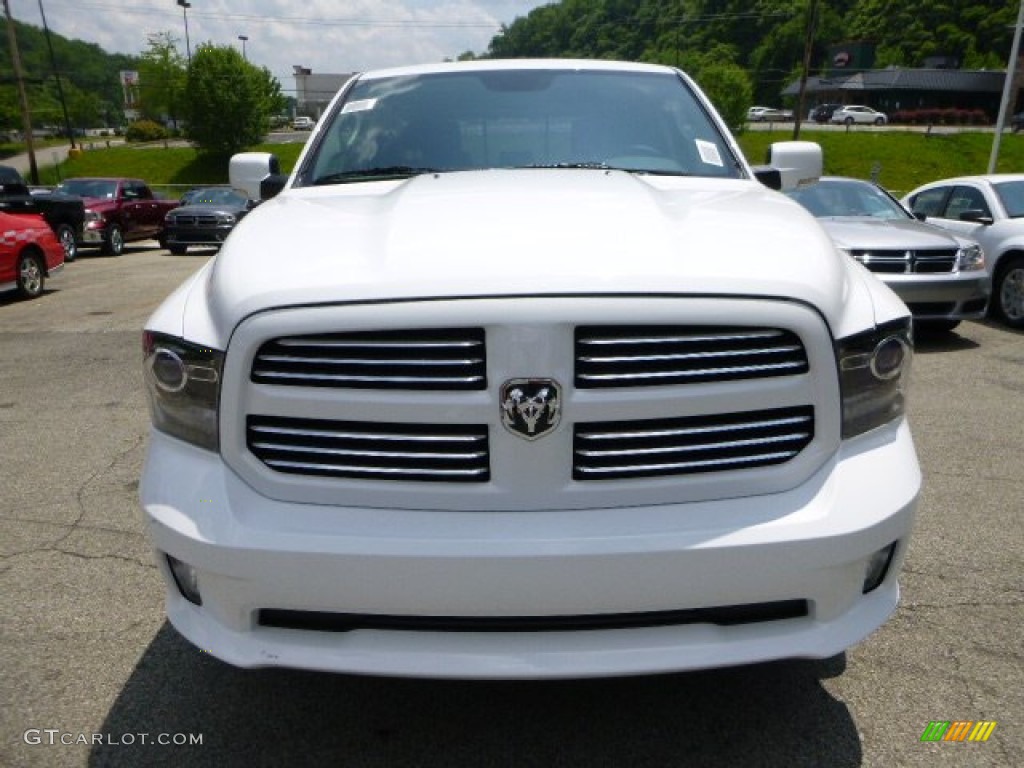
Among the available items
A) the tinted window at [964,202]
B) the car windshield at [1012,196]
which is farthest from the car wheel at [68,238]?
the car windshield at [1012,196]

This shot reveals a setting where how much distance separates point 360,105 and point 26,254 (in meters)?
9.64

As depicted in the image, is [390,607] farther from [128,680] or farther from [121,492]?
[121,492]

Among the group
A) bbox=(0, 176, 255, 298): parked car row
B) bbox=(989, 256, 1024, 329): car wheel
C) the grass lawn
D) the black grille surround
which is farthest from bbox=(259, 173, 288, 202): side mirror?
the grass lawn

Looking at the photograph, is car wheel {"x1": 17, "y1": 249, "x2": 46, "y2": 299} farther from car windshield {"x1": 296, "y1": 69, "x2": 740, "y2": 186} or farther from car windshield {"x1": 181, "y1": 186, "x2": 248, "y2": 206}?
car windshield {"x1": 296, "y1": 69, "x2": 740, "y2": 186}

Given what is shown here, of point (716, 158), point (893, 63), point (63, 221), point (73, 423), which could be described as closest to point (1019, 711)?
point (716, 158)

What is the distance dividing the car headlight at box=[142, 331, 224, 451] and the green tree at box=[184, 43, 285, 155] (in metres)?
53.8

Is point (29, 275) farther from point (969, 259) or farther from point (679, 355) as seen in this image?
point (679, 355)

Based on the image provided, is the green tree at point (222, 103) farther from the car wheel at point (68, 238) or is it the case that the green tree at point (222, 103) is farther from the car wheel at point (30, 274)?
the car wheel at point (30, 274)

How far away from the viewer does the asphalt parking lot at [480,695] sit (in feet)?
7.50

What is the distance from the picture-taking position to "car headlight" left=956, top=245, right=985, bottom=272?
7.74m

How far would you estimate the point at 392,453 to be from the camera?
1.92 m

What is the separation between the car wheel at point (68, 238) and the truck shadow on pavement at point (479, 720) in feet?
54.2

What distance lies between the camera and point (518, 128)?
3455 millimetres

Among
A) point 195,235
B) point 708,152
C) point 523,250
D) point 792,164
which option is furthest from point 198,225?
point 523,250
